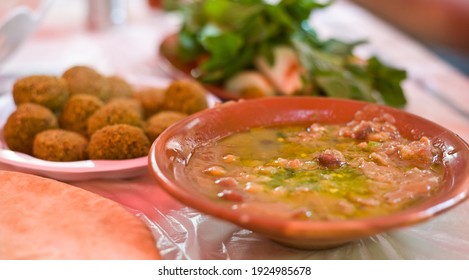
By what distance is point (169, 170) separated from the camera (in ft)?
3.84

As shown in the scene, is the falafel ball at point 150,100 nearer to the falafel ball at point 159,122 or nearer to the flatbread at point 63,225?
the falafel ball at point 159,122

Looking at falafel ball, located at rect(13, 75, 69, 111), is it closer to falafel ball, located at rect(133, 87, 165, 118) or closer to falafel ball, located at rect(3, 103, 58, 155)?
falafel ball, located at rect(3, 103, 58, 155)

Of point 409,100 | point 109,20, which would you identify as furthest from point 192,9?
point 409,100

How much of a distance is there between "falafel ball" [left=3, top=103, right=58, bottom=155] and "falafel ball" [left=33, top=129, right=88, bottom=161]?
0.03 m

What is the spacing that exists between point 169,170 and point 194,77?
4.00 feet

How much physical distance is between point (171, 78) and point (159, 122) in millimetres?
908

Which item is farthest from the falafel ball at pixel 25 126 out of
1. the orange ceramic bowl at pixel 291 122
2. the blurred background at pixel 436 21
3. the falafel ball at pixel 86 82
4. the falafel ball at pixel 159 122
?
the blurred background at pixel 436 21

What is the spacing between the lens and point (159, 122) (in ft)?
5.12

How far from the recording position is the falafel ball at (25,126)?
152 centimetres

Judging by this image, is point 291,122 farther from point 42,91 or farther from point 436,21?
point 436,21

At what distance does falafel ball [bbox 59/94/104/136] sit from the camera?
1.58m

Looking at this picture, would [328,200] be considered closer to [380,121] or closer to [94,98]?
[380,121]

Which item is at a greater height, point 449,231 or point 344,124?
point 344,124

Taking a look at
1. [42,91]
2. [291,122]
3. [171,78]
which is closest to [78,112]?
[42,91]
